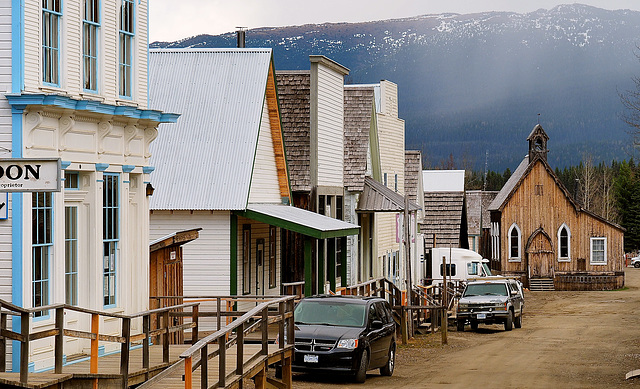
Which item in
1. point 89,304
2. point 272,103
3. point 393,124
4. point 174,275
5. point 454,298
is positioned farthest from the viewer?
point 454,298

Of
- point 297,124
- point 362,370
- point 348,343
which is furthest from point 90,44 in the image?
point 297,124

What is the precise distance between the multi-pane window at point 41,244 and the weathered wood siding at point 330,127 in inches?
664

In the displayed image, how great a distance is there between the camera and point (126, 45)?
1745cm

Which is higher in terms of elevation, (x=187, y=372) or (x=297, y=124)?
(x=297, y=124)

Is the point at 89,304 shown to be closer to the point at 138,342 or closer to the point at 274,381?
the point at 138,342

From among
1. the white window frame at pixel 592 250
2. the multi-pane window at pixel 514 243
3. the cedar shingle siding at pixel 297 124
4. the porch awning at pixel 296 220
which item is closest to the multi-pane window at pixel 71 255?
the porch awning at pixel 296 220

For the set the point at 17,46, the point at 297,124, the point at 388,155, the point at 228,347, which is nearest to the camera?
the point at 228,347

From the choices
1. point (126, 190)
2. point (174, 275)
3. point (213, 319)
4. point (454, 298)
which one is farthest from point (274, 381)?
point (454, 298)

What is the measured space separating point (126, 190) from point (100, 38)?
2.60 metres

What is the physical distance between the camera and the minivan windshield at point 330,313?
21.1m

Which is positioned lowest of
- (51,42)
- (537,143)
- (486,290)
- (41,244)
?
(486,290)

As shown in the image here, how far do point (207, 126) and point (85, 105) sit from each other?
12.0 m

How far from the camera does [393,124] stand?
44.8m

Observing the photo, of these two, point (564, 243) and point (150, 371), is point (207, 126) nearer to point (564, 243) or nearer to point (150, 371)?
point (150, 371)
